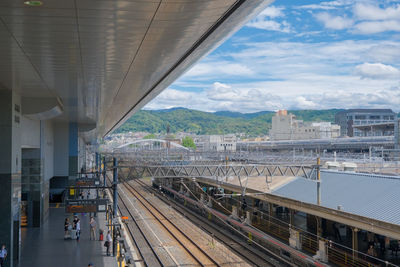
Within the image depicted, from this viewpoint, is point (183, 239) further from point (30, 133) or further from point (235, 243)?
point (30, 133)

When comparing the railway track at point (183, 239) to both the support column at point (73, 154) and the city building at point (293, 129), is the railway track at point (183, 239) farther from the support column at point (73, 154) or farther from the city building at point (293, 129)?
the city building at point (293, 129)

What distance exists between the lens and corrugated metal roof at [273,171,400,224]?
628 inches

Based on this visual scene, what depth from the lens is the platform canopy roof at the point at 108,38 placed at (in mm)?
5492

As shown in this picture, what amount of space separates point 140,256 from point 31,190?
6.44 meters

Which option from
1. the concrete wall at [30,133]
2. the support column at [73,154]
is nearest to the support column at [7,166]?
the concrete wall at [30,133]

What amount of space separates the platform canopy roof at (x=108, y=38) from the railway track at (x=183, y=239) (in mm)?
9368

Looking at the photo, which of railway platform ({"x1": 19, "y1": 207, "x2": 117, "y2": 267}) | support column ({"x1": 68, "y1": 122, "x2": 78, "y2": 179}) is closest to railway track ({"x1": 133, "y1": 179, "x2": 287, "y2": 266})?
railway platform ({"x1": 19, "y1": 207, "x2": 117, "y2": 267})

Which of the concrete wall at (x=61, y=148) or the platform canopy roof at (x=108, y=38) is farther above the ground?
the platform canopy roof at (x=108, y=38)

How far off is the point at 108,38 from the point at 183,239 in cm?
1787

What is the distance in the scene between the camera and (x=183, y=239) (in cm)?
2336

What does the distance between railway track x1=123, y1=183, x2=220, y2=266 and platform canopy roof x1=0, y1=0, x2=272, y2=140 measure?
9.37m

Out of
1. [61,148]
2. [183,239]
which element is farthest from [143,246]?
[61,148]

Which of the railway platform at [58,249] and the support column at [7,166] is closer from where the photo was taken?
the support column at [7,166]

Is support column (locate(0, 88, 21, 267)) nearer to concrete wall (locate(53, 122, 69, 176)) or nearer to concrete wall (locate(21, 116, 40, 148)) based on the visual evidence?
concrete wall (locate(21, 116, 40, 148))
